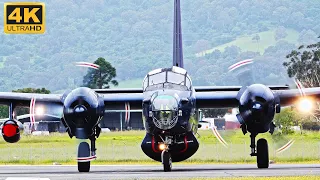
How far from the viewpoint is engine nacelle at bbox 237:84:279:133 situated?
32.8 meters

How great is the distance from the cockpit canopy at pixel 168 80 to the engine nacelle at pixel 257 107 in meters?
2.17

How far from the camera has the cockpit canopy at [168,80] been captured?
109 feet

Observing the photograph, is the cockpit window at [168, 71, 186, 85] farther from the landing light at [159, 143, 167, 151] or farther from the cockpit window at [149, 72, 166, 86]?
the landing light at [159, 143, 167, 151]

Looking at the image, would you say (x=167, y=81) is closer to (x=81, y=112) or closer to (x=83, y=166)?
(x=81, y=112)

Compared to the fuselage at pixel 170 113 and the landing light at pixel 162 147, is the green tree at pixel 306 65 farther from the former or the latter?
the landing light at pixel 162 147

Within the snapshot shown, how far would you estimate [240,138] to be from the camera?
2879 inches

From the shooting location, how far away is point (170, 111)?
31797 millimetres

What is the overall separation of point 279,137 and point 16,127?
10717 mm

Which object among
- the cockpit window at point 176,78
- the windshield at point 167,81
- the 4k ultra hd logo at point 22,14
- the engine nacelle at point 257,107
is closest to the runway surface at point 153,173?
the engine nacelle at point 257,107

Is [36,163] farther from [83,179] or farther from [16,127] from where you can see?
[83,179]

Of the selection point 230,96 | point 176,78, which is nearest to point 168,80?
point 176,78

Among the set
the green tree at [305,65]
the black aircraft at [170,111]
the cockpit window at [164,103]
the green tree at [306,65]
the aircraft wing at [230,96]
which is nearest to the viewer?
the cockpit window at [164,103]

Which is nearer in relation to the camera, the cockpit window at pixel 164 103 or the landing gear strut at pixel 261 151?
the cockpit window at pixel 164 103

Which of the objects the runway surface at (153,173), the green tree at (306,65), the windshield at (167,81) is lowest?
the runway surface at (153,173)
